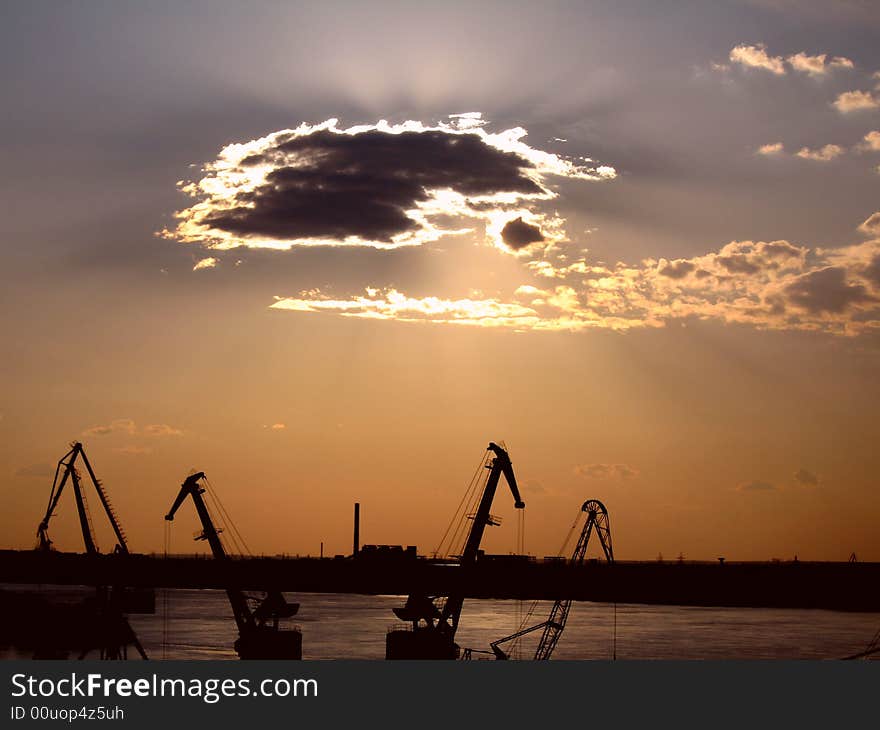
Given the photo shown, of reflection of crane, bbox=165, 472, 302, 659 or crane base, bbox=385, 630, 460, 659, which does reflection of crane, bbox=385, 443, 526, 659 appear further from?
reflection of crane, bbox=165, 472, 302, 659

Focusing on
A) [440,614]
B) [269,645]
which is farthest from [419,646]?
[269,645]

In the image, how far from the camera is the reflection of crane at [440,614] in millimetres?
146500

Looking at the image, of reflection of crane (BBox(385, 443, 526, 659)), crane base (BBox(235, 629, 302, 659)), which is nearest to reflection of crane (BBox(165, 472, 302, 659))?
crane base (BBox(235, 629, 302, 659))

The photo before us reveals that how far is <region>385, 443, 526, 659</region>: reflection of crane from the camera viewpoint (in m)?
146

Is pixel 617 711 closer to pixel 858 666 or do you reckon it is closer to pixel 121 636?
pixel 858 666

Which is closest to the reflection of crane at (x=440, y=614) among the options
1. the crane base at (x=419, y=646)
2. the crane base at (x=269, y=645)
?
the crane base at (x=419, y=646)

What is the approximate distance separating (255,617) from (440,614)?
33795mm

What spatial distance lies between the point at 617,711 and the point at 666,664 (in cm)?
2421

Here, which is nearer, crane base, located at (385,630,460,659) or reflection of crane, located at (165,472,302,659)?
crane base, located at (385,630,460,659)

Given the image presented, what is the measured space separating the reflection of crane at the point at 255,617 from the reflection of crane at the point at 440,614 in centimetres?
1924

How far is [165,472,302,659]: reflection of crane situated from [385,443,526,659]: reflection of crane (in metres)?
19.2

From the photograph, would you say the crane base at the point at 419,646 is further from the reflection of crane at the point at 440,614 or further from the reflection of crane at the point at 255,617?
the reflection of crane at the point at 255,617

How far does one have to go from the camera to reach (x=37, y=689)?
280ft

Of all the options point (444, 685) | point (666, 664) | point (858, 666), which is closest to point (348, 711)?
point (444, 685)
